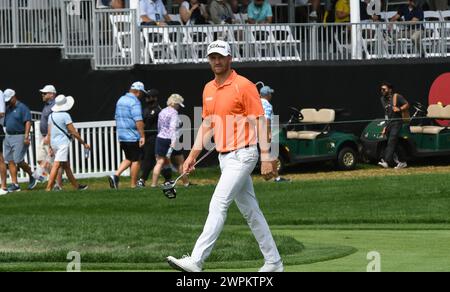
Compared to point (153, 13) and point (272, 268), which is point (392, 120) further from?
point (272, 268)

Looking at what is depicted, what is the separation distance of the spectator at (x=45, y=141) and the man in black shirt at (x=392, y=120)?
6.89m

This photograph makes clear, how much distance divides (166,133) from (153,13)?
567cm

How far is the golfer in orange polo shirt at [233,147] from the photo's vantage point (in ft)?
39.1

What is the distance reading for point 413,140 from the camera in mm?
28219

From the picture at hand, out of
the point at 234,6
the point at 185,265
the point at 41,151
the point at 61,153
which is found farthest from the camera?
the point at 234,6

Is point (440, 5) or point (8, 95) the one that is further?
point (440, 5)

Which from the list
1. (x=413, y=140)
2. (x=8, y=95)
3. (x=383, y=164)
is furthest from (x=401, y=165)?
(x=8, y=95)

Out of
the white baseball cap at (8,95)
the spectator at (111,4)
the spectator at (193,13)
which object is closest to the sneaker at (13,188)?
the white baseball cap at (8,95)

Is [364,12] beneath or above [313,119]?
above

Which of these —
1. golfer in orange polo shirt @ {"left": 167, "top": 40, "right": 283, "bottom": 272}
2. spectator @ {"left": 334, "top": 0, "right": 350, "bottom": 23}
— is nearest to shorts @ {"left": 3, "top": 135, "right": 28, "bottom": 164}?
spectator @ {"left": 334, "top": 0, "right": 350, "bottom": 23}

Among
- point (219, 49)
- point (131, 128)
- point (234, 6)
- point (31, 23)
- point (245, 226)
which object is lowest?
point (245, 226)

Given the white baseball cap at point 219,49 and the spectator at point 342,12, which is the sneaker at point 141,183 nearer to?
the spectator at point 342,12

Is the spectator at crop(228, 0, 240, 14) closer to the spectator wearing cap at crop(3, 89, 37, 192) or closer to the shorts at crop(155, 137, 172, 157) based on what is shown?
the shorts at crop(155, 137, 172, 157)

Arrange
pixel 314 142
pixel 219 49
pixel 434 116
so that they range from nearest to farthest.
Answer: pixel 219 49 < pixel 314 142 < pixel 434 116
